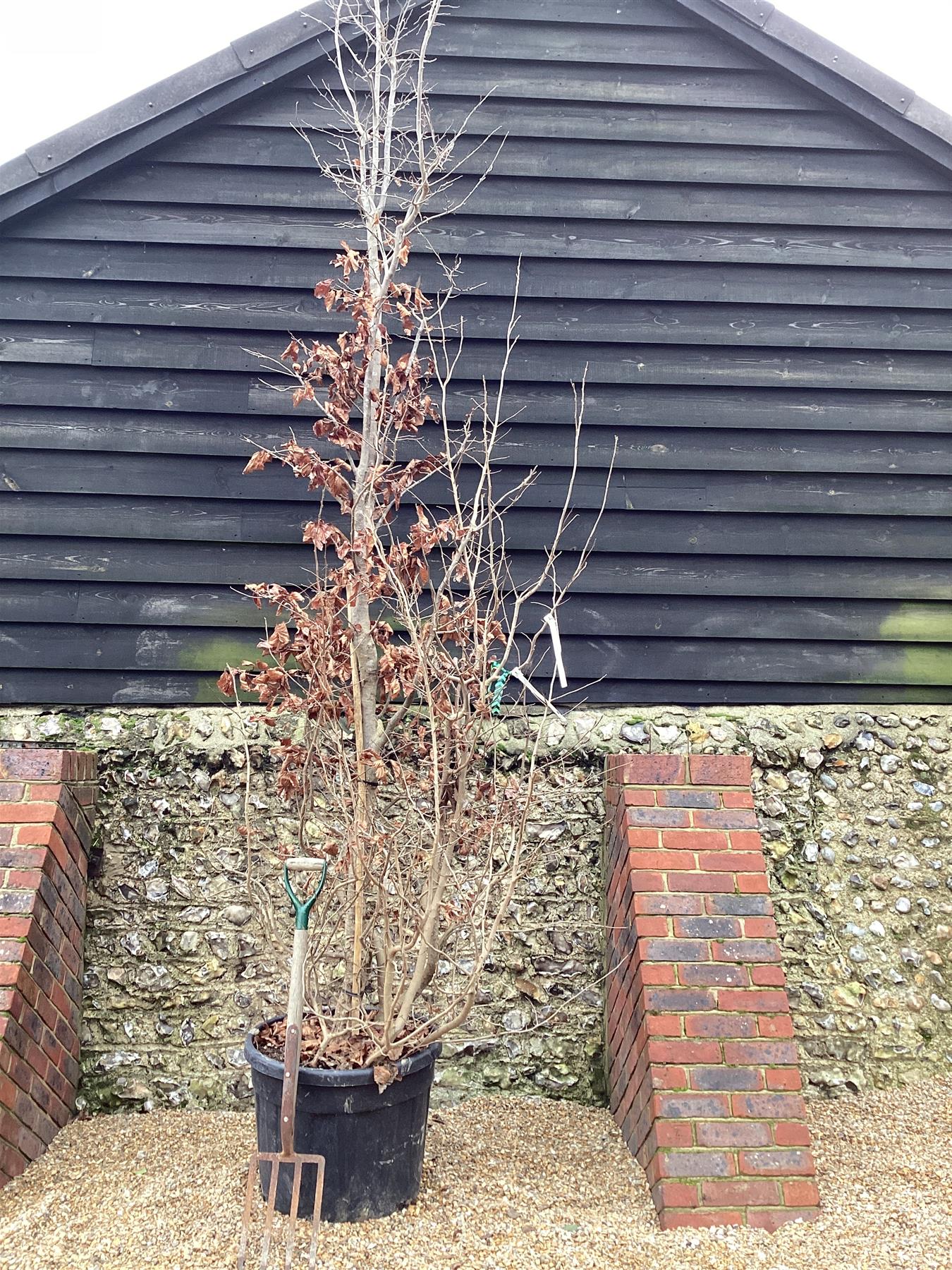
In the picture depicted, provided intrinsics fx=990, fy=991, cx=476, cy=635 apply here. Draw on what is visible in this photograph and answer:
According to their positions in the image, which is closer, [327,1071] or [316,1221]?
[316,1221]

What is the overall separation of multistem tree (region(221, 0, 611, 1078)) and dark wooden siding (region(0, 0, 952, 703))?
0.83 ft

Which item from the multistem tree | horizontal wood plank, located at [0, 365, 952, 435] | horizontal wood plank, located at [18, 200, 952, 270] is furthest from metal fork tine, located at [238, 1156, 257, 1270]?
horizontal wood plank, located at [18, 200, 952, 270]

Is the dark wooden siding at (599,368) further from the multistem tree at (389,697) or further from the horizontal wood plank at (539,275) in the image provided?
the multistem tree at (389,697)

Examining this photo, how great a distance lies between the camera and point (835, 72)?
430 centimetres

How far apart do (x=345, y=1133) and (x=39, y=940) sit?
4.44 ft

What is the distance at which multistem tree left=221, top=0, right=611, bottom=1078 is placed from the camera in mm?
2949

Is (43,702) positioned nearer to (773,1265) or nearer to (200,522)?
(200,522)

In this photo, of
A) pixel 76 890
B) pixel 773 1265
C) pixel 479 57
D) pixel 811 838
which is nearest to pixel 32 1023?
pixel 76 890

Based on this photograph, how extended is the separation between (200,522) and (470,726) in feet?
5.94

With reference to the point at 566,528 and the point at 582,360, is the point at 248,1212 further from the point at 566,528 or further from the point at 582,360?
the point at 582,360

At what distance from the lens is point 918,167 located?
4.46m

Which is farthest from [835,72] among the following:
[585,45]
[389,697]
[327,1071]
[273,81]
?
[327,1071]

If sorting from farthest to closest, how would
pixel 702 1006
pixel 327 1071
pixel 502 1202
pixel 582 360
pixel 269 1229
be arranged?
pixel 582 360 < pixel 702 1006 < pixel 502 1202 < pixel 327 1071 < pixel 269 1229

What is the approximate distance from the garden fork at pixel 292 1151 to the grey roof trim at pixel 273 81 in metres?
3.20
